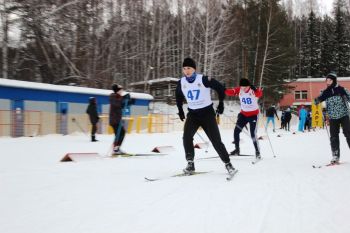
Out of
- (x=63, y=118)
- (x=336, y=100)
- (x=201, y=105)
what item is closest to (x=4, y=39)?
(x=63, y=118)

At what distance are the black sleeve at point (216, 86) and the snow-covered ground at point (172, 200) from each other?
1175 millimetres

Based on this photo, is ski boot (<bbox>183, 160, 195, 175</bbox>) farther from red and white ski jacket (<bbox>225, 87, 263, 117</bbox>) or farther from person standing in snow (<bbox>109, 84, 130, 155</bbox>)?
person standing in snow (<bbox>109, 84, 130, 155</bbox>)

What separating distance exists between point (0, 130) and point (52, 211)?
41.3ft

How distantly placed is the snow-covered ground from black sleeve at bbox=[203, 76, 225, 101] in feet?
3.86

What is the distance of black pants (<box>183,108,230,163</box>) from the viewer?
5562mm

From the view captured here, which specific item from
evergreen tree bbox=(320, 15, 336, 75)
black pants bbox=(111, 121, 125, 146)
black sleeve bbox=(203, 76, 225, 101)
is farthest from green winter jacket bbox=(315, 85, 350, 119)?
evergreen tree bbox=(320, 15, 336, 75)

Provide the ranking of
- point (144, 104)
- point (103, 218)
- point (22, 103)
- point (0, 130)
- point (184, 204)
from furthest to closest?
point (144, 104) → point (22, 103) → point (0, 130) → point (184, 204) → point (103, 218)

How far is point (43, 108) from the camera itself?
16844 millimetres

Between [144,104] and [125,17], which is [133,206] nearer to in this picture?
[144,104]

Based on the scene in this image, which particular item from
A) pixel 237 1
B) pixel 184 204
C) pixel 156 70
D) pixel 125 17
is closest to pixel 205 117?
pixel 184 204

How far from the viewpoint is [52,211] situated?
11.3 feet

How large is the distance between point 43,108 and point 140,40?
62.6ft

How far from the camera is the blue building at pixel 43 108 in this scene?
15.2m

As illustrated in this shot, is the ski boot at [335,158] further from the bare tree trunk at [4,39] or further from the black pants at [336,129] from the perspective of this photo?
the bare tree trunk at [4,39]
